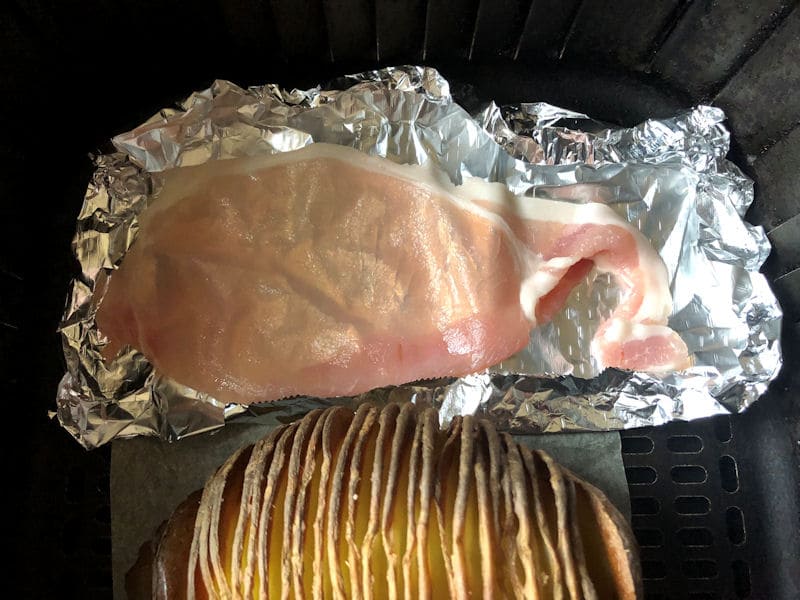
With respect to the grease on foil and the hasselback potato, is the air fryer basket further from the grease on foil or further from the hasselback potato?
the hasselback potato

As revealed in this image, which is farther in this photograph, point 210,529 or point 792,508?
point 792,508

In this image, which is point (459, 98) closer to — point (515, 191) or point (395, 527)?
point (515, 191)

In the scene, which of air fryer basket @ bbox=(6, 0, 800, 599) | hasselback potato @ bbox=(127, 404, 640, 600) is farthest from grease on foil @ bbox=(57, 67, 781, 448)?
hasselback potato @ bbox=(127, 404, 640, 600)

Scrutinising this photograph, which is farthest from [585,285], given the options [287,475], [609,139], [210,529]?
[210,529]

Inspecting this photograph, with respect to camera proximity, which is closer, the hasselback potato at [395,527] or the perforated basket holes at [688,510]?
the hasselback potato at [395,527]

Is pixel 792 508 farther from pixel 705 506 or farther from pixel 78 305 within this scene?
pixel 78 305

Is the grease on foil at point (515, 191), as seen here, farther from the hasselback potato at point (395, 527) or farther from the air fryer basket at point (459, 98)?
the hasselback potato at point (395, 527)

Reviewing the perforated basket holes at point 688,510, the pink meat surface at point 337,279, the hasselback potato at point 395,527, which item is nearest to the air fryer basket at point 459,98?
the perforated basket holes at point 688,510
